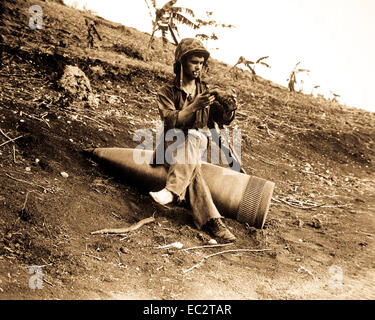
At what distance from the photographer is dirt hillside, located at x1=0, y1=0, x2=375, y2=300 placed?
8.13ft

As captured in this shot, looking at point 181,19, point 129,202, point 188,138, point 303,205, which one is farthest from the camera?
point 181,19

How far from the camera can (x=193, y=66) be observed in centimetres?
340

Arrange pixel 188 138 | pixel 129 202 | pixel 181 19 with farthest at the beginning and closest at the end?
pixel 181 19 < pixel 129 202 < pixel 188 138

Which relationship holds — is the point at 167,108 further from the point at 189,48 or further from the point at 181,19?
the point at 181,19

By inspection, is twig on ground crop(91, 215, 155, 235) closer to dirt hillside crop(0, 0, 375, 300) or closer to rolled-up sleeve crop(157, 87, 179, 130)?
dirt hillside crop(0, 0, 375, 300)

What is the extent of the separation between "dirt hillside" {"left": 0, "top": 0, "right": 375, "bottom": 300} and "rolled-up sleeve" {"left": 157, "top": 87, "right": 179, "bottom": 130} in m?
0.88

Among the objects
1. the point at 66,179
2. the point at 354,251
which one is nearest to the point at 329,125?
the point at 354,251

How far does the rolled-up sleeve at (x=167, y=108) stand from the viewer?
3.22 metres

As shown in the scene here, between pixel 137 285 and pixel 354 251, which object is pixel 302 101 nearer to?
Result: pixel 354 251

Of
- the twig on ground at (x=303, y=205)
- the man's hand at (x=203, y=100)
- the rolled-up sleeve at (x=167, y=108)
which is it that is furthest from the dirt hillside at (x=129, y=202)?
the man's hand at (x=203, y=100)

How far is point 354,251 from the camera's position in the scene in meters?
3.36

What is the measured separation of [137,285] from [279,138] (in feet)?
15.8

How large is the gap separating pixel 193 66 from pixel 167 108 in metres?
0.47

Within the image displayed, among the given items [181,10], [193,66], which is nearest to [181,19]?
[181,10]
